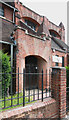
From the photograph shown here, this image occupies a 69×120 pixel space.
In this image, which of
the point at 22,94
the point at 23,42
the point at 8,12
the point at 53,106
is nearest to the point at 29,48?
the point at 23,42

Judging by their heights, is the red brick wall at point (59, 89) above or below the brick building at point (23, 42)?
below

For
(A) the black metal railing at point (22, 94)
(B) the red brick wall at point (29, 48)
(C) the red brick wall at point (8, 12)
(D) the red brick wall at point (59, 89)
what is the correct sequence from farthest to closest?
1. (C) the red brick wall at point (8, 12)
2. (B) the red brick wall at point (29, 48)
3. (D) the red brick wall at point (59, 89)
4. (A) the black metal railing at point (22, 94)

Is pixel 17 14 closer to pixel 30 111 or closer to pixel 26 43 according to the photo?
pixel 26 43

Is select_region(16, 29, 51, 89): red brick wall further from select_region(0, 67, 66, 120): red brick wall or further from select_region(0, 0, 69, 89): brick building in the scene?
select_region(0, 67, 66, 120): red brick wall

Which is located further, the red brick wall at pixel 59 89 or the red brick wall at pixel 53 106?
the red brick wall at pixel 59 89

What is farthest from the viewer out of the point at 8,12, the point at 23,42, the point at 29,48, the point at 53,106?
the point at 8,12

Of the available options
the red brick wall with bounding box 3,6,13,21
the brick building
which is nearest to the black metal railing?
the brick building

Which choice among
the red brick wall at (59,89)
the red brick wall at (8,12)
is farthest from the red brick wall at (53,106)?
the red brick wall at (8,12)

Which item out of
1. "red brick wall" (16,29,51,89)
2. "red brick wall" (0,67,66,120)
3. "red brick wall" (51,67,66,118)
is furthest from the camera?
"red brick wall" (16,29,51,89)

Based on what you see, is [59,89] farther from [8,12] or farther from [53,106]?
[8,12]

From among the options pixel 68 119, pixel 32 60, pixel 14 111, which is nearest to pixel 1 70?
pixel 14 111

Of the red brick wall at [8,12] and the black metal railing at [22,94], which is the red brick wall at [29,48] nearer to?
the black metal railing at [22,94]

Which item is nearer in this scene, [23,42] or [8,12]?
[23,42]

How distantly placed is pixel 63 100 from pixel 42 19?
41.6 feet
